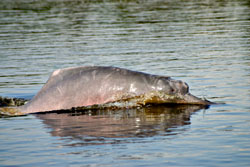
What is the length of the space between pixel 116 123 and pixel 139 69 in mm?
7644

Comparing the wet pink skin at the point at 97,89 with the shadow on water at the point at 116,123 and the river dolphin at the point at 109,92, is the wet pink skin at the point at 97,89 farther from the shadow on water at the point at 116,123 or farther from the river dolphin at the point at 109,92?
the shadow on water at the point at 116,123

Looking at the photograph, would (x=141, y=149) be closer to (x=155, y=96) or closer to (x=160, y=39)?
(x=155, y=96)

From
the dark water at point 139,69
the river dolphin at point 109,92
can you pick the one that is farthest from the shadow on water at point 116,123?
the river dolphin at point 109,92

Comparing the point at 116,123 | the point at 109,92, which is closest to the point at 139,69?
the point at 109,92

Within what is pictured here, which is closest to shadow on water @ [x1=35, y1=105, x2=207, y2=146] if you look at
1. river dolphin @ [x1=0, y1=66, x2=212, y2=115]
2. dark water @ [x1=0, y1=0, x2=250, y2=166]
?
dark water @ [x1=0, y1=0, x2=250, y2=166]

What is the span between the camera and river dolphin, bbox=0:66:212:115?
14.5 meters

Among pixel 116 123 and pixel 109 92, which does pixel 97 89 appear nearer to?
pixel 109 92

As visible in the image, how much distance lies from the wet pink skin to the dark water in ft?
1.65

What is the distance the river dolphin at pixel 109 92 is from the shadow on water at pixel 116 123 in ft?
1.00

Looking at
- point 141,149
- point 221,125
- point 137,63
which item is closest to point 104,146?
point 141,149

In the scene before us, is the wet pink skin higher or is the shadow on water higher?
the wet pink skin

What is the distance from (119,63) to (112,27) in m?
14.1

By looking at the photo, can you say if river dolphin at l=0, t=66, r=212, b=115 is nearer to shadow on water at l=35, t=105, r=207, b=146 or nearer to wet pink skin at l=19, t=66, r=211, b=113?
wet pink skin at l=19, t=66, r=211, b=113

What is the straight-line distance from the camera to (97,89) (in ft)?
47.6
